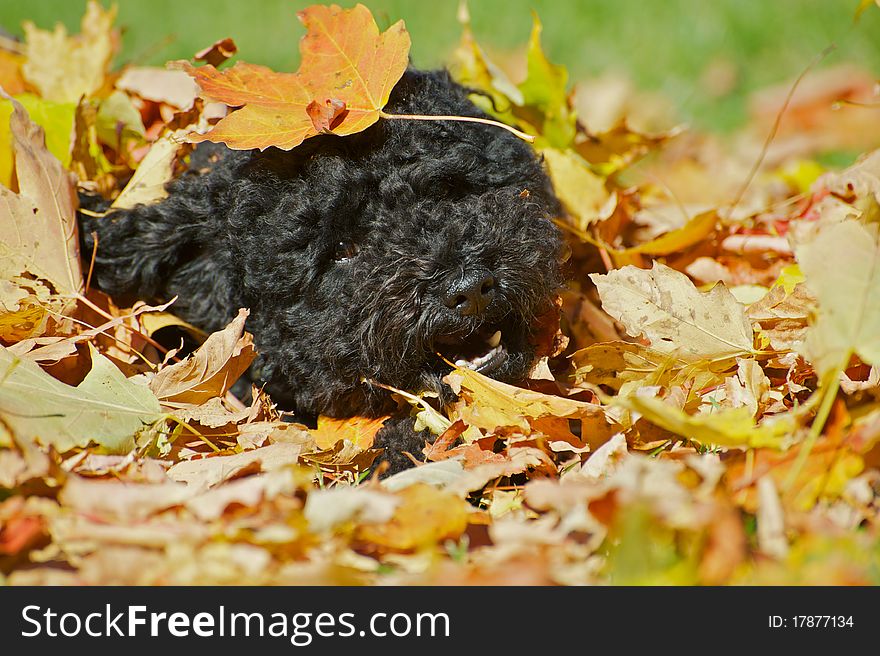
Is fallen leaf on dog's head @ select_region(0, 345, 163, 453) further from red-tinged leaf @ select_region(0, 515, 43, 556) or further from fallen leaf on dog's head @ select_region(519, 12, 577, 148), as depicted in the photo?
fallen leaf on dog's head @ select_region(519, 12, 577, 148)

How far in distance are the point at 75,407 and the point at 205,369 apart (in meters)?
0.39

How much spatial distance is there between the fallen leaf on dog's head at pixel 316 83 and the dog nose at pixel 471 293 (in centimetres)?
48

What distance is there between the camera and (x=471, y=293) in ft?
7.16

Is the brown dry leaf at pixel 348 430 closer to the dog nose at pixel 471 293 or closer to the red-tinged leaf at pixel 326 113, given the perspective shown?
the dog nose at pixel 471 293

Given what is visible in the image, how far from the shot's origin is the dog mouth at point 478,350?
2398 millimetres

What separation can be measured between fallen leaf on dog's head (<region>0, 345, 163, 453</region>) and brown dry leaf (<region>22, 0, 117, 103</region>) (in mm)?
1645

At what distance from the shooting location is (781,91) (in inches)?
199

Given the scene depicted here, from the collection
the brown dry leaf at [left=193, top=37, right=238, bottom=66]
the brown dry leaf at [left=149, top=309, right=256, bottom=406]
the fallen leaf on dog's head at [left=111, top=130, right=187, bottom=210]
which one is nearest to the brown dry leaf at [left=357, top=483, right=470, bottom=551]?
the brown dry leaf at [left=149, top=309, right=256, bottom=406]

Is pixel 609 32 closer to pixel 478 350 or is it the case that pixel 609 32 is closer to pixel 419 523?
pixel 478 350

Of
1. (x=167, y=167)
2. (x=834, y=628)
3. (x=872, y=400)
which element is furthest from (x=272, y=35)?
(x=834, y=628)

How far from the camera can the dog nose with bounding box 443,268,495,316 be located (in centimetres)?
218

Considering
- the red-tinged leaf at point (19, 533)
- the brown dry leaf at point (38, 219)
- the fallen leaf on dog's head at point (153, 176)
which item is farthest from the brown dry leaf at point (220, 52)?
the red-tinged leaf at point (19, 533)

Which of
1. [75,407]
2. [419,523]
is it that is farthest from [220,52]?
[419,523]

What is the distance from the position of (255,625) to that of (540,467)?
0.87m
